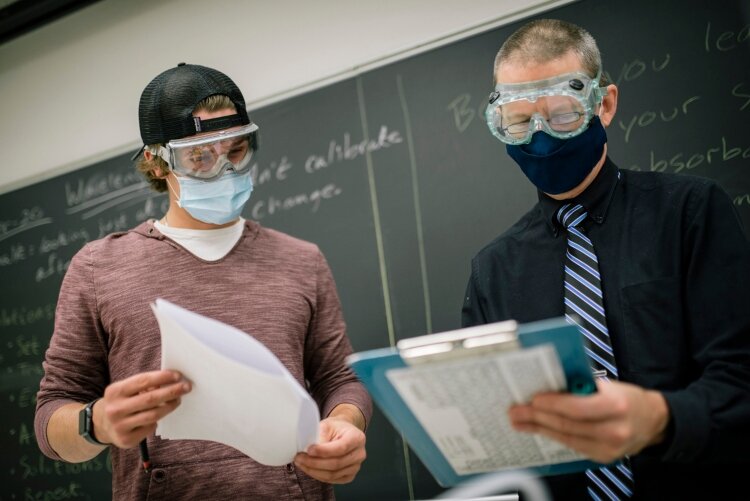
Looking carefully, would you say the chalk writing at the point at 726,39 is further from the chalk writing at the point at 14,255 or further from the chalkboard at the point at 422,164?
the chalk writing at the point at 14,255

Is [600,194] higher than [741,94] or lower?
lower

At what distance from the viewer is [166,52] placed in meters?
2.78

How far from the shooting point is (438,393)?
918 mm

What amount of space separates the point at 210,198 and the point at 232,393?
2.17 feet

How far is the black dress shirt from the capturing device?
1.03m

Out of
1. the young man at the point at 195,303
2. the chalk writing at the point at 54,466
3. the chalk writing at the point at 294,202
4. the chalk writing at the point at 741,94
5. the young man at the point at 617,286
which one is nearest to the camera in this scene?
the young man at the point at 617,286

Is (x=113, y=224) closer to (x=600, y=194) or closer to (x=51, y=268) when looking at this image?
(x=51, y=268)

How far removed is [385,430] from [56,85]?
2152 mm

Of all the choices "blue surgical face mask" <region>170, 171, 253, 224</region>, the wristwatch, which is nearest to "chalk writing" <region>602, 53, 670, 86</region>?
"blue surgical face mask" <region>170, 171, 253, 224</region>

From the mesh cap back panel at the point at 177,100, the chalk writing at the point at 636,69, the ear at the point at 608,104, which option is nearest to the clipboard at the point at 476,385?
the ear at the point at 608,104

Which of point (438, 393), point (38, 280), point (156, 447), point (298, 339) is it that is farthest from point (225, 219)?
point (38, 280)

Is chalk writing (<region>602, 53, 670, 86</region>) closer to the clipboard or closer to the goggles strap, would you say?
the goggles strap

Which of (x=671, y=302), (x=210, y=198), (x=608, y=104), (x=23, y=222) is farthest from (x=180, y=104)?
(x=23, y=222)

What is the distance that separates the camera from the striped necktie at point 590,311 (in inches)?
47.8
